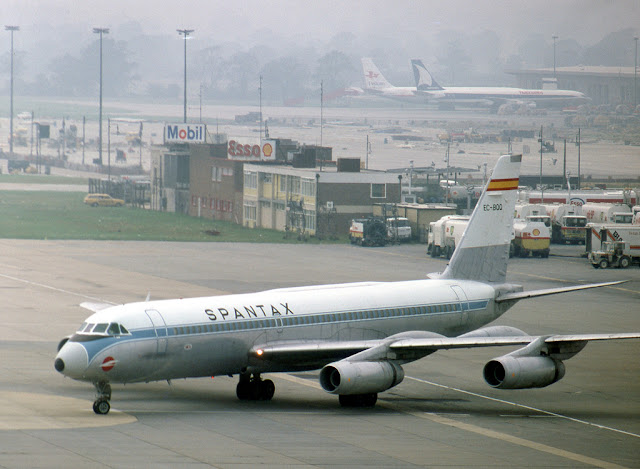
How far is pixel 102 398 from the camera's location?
35.6 meters

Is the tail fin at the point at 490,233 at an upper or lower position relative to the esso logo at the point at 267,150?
lower

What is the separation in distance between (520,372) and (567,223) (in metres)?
75.0

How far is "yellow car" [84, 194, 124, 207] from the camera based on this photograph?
142125 mm

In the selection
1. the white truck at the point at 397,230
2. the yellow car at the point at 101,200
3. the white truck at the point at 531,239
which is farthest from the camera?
the yellow car at the point at 101,200

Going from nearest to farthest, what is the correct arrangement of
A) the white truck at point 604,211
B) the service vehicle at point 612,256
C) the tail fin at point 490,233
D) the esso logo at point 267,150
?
the tail fin at point 490,233
the service vehicle at point 612,256
the white truck at point 604,211
the esso logo at point 267,150

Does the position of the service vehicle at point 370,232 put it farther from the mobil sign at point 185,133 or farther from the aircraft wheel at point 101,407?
the aircraft wheel at point 101,407

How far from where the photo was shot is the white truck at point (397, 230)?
4274 inches

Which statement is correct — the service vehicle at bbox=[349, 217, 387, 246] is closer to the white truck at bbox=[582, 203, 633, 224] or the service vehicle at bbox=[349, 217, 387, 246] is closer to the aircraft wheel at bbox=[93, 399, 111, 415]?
the white truck at bbox=[582, 203, 633, 224]

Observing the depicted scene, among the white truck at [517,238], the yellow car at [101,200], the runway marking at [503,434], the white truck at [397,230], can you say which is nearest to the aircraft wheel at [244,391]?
the runway marking at [503,434]

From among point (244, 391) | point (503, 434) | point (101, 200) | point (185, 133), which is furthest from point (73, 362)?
point (185, 133)

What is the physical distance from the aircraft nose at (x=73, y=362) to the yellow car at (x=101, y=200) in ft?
359

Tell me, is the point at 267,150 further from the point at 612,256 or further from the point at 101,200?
the point at 612,256

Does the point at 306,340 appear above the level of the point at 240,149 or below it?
below

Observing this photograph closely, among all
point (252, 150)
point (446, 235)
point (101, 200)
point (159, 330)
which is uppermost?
point (252, 150)
